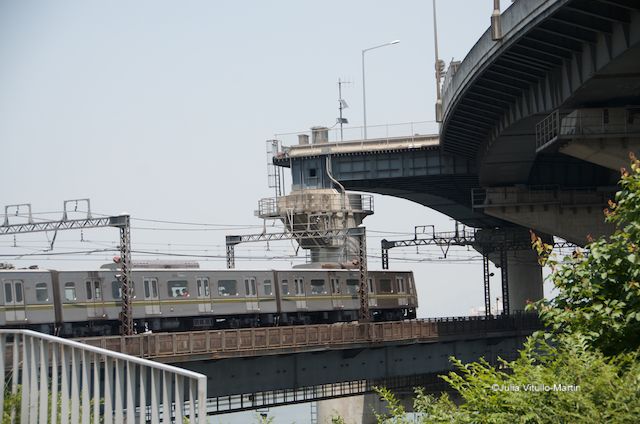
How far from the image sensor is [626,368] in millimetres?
16406

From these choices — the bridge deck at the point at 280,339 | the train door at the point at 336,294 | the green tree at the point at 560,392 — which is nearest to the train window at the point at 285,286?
the train door at the point at 336,294

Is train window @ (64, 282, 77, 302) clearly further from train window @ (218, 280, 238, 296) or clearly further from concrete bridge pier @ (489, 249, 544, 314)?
concrete bridge pier @ (489, 249, 544, 314)

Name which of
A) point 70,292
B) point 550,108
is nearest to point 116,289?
point 70,292

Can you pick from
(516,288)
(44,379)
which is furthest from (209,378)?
(516,288)

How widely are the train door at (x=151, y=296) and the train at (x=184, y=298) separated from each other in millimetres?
38

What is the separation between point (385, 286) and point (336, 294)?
14.8 feet

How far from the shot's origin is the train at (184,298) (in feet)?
142

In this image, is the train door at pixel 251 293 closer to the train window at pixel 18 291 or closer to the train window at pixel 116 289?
the train window at pixel 116 289

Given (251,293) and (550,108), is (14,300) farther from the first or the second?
(550,108)

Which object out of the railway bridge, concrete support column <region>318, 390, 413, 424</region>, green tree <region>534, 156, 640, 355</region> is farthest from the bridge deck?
green tree <region>534, 156, 640, 355</region>

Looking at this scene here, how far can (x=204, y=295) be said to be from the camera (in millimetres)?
49719

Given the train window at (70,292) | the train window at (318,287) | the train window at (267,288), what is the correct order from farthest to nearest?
the train window at (318,287), the train window at (267,288), the train window at (70,292)

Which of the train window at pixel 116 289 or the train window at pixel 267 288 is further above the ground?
the train window at pixel 116 289

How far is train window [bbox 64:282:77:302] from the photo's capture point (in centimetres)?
4428
